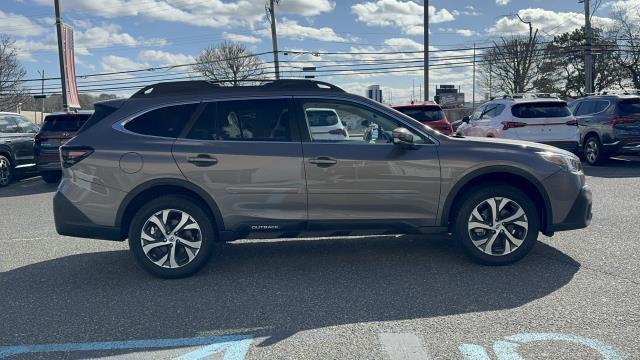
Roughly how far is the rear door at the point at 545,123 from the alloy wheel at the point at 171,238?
8.84 meters

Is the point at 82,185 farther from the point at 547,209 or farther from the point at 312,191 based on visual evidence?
the point at 547,209

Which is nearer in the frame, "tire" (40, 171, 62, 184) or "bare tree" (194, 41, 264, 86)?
"tire" (40, 171, 62, 184)

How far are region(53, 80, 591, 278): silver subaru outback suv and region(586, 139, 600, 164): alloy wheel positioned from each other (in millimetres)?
8778

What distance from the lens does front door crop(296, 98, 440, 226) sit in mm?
4832

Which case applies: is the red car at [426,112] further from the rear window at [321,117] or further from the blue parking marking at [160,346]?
the blue parking marking at [160,346]

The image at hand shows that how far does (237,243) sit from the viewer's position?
6.28m

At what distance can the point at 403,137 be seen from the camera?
15.6ft

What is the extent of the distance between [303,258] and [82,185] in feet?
7.62

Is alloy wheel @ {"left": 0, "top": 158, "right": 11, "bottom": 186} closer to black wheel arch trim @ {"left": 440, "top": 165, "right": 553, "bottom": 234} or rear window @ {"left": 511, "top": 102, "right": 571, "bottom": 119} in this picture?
black wheel arch trim @ {"left": 440, "top": 165, "right": 553, "bottom": 234}

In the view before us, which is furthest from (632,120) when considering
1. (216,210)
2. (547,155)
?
(216,210)

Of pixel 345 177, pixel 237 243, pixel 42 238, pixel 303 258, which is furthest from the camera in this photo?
pixel 42 238

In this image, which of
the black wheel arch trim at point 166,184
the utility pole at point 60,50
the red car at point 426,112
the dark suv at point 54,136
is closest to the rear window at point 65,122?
the dark suv at point 54,136

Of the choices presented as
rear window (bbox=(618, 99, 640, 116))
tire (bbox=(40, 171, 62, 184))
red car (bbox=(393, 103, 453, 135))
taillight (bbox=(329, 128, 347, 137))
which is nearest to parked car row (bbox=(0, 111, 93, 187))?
tire (bbox=(40, 171, 62, 184))

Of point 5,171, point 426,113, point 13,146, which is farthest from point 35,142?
point 426,113
